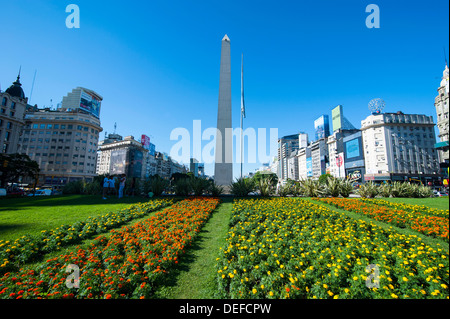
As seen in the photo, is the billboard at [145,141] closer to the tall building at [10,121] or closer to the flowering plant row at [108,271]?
the tall building at [10,121]

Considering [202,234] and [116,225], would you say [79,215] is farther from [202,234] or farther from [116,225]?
[202,234]

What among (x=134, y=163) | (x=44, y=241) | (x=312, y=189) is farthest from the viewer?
(x=134, y=163)

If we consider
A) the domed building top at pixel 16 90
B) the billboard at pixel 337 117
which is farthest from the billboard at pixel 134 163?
the billboard at pixel 337 117

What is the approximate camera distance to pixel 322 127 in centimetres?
11475

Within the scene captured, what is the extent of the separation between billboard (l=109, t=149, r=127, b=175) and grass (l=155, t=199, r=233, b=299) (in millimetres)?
84403

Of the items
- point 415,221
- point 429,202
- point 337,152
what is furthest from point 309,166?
point 415,221

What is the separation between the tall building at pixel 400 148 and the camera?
62625mm

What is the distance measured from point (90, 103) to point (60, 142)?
17240 mm

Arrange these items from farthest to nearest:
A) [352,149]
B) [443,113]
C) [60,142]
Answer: [352,149]
[60,142]
[443,113]

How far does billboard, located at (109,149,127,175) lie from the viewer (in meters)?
79.0

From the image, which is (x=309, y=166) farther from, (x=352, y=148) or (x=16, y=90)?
(x=16, y=90)

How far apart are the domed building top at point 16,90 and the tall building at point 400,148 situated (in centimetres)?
11203

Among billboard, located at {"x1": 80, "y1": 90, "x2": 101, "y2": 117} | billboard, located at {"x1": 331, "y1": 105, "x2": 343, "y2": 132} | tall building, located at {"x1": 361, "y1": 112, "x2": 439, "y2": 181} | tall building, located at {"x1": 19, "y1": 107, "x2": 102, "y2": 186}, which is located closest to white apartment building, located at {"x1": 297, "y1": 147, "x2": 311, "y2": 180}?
billboard, located at {"x1": 331, "y1": 105, "x2": 343, "y2": 132}
